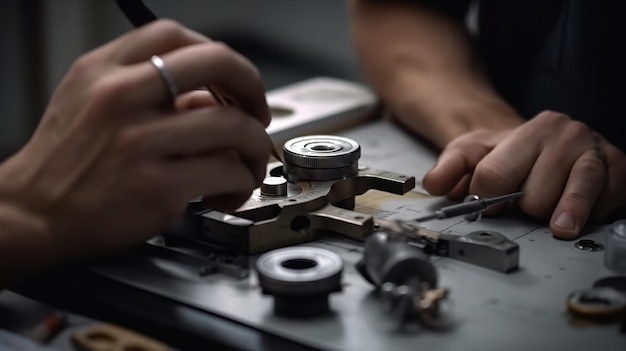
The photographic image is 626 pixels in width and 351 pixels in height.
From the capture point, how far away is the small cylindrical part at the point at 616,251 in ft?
2.88

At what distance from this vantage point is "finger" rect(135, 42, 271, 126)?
0.81 meters

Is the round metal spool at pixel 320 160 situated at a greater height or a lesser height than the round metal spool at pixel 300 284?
greater

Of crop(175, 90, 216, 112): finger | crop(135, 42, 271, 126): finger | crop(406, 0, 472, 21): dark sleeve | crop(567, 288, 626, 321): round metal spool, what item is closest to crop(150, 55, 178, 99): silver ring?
crop(135, 42, 271, 126): finger

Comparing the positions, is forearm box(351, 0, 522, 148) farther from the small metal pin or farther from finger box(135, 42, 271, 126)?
finger box(135, 42, 271, 126)

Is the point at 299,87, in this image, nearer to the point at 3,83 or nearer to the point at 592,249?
the point at 592,249

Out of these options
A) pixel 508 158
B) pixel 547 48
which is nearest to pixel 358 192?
Result: pixel 508 158

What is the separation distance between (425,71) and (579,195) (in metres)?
0.48

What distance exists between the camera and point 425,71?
1426 mm

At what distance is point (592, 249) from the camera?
94 cm

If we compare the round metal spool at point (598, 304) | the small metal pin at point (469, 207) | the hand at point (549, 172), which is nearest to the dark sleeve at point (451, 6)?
the hand at point (549, 172)

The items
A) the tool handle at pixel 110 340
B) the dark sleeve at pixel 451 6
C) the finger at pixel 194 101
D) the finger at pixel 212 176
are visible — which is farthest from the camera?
the dark sleeve at pixel 451 6

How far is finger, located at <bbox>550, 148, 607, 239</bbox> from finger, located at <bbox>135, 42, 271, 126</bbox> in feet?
1.17

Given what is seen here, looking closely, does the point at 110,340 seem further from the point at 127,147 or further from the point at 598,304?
the point at 598,304

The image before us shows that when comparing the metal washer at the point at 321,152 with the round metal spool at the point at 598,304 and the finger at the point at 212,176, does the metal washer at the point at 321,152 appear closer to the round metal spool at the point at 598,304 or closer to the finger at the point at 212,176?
the finger at the point at 212,176
